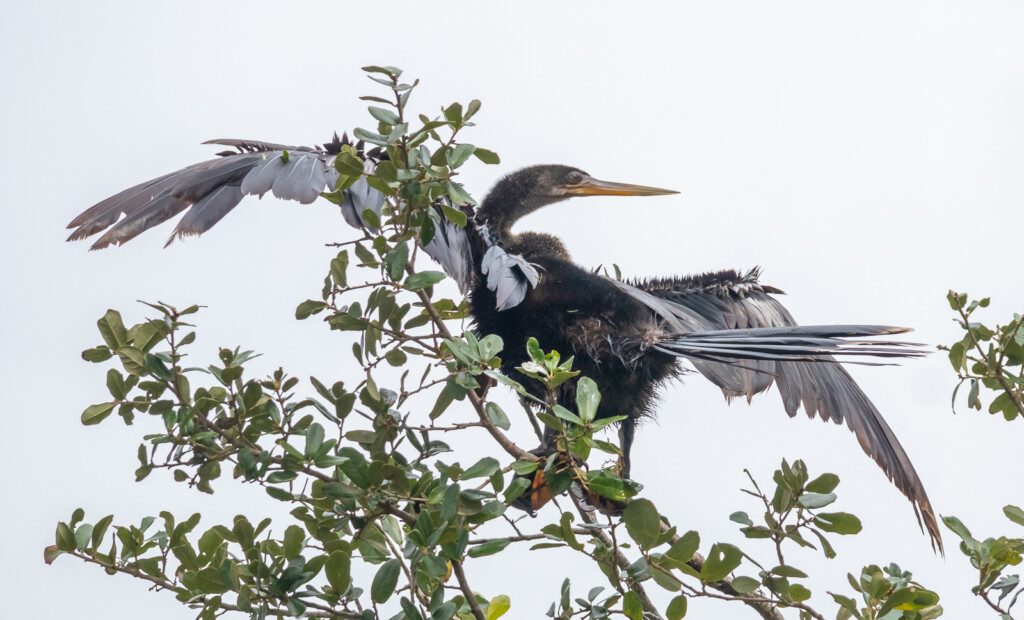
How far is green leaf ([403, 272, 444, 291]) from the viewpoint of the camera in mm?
2188

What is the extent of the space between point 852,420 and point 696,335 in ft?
4.05

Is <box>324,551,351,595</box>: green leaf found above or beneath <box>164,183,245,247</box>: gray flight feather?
Answer: beneath

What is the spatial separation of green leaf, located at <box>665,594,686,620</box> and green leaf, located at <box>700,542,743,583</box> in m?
0.07

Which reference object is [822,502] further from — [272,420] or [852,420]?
[852,420]

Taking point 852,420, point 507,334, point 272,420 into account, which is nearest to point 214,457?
point 272,420

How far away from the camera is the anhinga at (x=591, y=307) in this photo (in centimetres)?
266

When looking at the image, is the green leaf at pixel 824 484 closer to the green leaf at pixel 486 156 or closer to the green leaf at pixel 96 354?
the green leaf at pixel 486 156

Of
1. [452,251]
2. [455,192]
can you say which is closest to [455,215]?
[455,192]

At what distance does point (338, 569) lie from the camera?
2068 millimetres

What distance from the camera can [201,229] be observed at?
2.75 m

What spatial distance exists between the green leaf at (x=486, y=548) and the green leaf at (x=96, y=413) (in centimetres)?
89

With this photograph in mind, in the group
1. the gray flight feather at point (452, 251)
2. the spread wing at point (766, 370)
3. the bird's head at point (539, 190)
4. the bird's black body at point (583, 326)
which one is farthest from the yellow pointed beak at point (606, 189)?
the gray flight feather at point (452, 251)

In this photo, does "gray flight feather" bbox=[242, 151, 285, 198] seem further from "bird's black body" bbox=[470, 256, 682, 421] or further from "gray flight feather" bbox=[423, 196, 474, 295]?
"bird's black body" bbox=[470, 256, 682, 421]

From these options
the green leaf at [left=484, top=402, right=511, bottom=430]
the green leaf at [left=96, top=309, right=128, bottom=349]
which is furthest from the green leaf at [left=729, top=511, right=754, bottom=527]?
the green leaf at [left=96, top=309, right=128, bottom=349]
